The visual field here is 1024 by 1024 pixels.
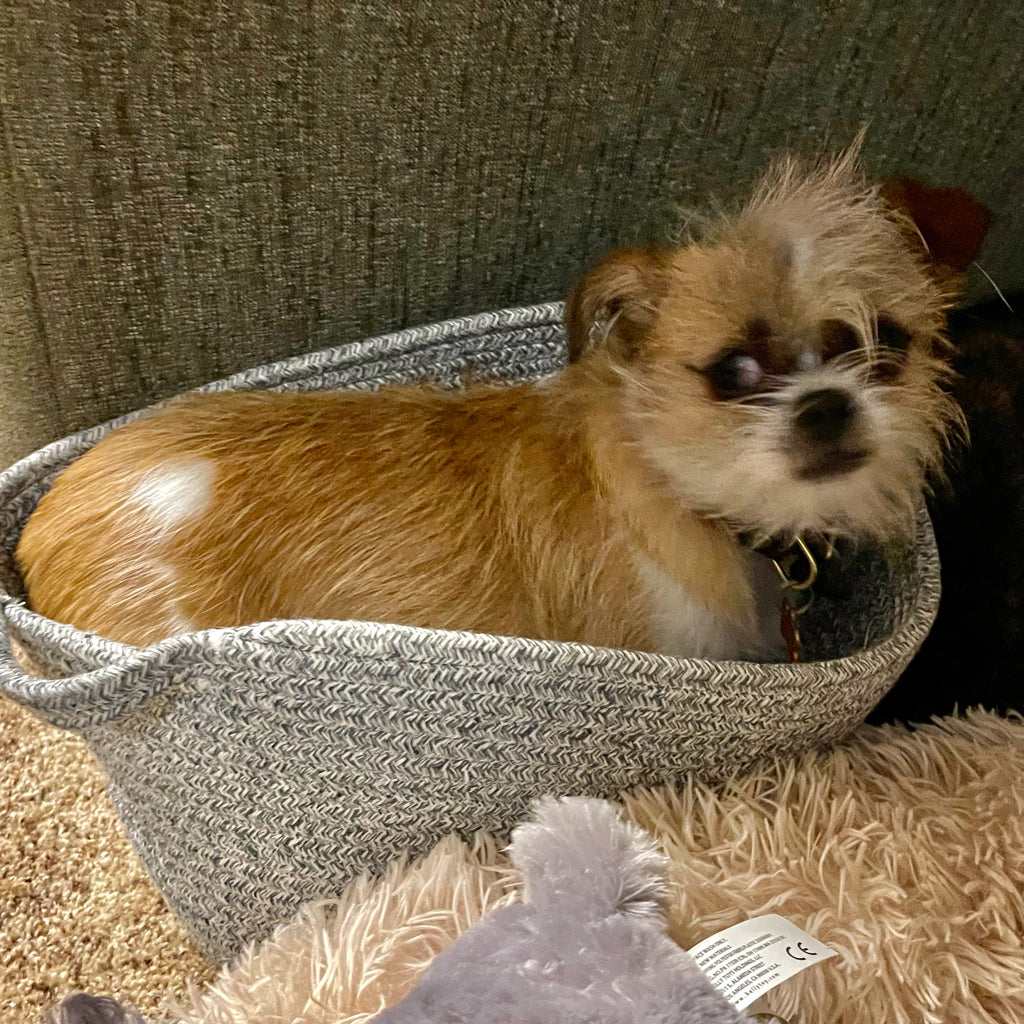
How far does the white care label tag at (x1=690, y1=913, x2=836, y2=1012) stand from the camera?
578 mm

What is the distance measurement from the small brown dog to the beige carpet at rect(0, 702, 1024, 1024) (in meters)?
0.17

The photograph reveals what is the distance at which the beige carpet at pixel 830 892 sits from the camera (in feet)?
2.14

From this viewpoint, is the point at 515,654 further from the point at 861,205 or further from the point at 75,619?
the point at 861,205

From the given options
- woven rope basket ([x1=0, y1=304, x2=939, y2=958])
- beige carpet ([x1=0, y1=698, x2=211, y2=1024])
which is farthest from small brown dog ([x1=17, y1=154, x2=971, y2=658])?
beige carpet ([x1=0, y1=698, x2=211, y2=1024])

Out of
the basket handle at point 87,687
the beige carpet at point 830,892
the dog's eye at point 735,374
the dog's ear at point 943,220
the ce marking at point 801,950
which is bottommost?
the beige carpet at point 830,892

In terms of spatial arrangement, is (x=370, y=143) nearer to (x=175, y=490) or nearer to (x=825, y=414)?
(x=175, y=490)

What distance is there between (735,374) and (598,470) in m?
0.16

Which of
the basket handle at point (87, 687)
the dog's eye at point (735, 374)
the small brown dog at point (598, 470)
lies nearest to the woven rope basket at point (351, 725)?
the basket handle at point (87, 687)

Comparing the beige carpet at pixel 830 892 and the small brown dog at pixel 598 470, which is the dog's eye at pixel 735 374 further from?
the beige carpet at pixel 830 892

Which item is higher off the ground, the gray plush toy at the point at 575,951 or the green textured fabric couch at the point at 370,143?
the green textured fabric couch at the point at 370,143

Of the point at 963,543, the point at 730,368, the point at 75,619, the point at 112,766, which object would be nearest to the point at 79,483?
the point at 75,619

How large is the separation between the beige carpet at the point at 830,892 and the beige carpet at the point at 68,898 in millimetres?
65

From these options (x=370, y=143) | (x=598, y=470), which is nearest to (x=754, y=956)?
(x=598, y=470)

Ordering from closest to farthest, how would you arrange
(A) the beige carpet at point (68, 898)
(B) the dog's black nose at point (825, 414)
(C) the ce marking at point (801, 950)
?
1. (C) the ce marking at point (801, 950)
2. (B) the dog's black nose at point (825, 414)
3. (A) the beige carpet at point (68, 898)
